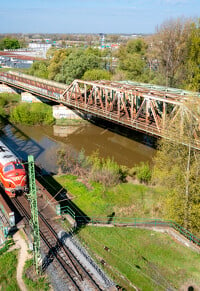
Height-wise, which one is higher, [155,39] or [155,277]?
[155,39]

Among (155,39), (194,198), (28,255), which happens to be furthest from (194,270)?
(155,39)

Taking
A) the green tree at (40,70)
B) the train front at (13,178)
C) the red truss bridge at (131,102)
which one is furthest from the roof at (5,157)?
the green tree at (40,70)

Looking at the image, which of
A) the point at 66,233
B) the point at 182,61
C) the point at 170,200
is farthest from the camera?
the point at 182,61

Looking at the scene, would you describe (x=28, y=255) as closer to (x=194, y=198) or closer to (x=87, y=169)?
Result: (x=194, y=198)

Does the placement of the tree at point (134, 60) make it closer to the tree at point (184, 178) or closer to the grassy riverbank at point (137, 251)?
the grassy riverbank at point (137, 251)

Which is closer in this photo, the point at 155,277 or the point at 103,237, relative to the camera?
the point at 155,277

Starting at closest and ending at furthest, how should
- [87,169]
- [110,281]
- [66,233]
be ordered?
1. [110,281]
2. [66,233]
3. [87,169]

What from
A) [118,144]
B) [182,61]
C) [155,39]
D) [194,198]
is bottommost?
[118,144]
